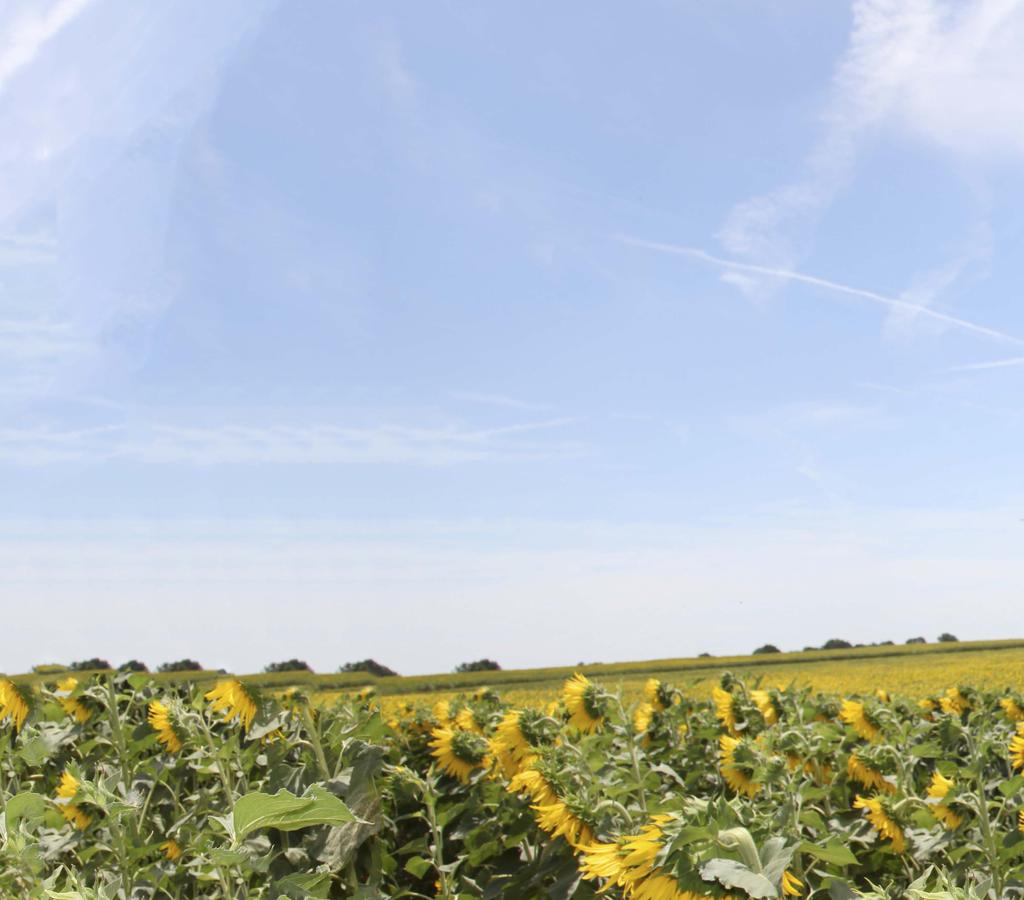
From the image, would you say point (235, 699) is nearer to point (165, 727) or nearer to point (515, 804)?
point (165, 727)

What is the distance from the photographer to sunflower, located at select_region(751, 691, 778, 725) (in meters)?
5.66

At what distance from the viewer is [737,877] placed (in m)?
1.55

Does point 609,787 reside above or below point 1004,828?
above

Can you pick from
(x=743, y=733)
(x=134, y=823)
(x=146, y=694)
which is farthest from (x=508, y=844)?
(x=146, y=694)

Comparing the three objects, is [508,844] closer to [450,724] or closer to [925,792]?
[450,724]

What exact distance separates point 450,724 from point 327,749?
230 cm

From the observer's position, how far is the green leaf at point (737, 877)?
4.87 ft

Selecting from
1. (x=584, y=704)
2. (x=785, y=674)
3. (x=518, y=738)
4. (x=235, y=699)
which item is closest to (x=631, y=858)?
(x=235, y=699)

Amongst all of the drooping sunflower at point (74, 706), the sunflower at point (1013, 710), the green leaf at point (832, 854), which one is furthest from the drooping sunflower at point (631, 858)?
the sunflower at point (1013, 710)

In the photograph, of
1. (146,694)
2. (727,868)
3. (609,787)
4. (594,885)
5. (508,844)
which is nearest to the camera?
(727,868)

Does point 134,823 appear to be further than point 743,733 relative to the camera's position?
No

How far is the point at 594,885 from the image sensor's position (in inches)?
140

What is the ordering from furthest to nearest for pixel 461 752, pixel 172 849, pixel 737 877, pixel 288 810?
pixel 461 752, pixel 172 849, pixel 737 877, pixel 288 810

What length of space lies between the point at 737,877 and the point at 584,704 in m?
3.04
